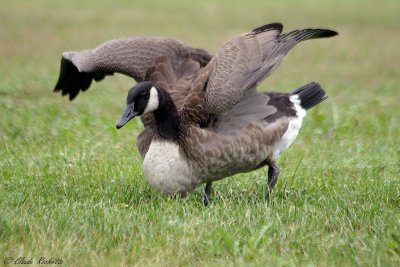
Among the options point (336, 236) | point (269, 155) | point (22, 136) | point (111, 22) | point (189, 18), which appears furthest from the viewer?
point (189, 18)

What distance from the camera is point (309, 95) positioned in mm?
7250

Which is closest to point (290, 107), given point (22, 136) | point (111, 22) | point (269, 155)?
point (269, 155)

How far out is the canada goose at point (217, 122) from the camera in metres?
6.14

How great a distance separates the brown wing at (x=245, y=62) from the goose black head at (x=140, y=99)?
16.7 inches

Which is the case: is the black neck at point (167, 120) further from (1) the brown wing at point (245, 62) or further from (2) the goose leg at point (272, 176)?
(2) the goose leg at point (272, 176)

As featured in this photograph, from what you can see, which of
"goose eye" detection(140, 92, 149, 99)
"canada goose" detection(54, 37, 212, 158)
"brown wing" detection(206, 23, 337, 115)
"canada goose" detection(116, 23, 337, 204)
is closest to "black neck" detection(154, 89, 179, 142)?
"canada goose" detection(116, 23, 337, 204)

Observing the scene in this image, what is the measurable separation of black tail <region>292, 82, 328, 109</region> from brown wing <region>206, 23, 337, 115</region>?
585mm

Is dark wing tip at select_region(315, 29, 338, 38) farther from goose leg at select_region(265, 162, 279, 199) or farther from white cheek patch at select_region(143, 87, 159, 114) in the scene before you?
white cheek patch at select_region(143, 87, 159, 114)

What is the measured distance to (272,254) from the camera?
15.8ft

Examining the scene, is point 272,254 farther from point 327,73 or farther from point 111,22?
point 111,22

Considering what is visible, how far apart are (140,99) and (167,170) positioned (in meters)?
0.58

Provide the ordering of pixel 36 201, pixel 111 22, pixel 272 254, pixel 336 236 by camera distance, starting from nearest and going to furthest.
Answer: pixel 272 254 < pixel 336 236 < pixel 36 201 < pixel 111 22

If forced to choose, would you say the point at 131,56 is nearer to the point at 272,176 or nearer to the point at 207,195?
the point at 207,195

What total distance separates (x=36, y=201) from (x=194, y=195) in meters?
1.40
